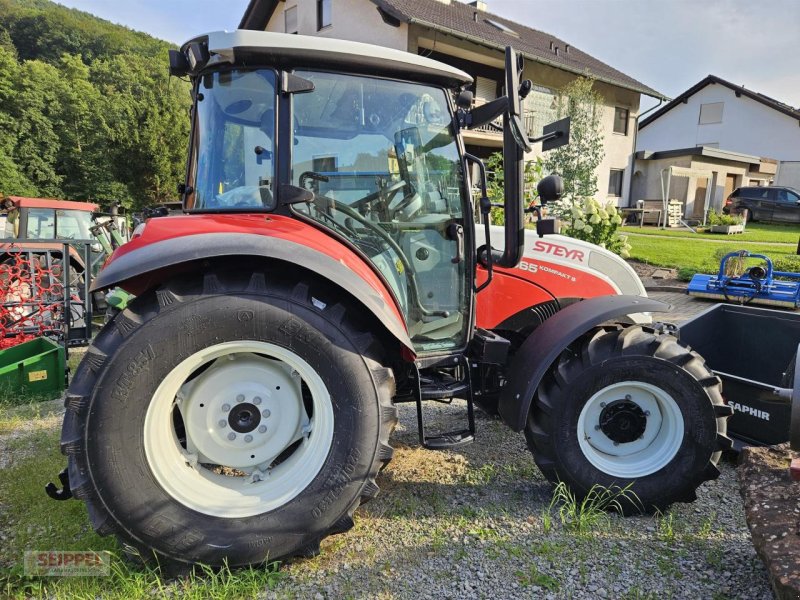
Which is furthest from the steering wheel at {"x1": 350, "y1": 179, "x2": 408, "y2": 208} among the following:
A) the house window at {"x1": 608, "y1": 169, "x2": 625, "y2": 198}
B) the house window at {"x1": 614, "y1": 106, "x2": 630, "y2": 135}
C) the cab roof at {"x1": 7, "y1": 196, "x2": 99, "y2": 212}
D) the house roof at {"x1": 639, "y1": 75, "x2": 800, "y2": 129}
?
the house roof at {"x1": 639, "y1": 75, "x2": 800, "y2": 129}

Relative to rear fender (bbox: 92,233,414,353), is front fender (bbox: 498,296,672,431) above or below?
below

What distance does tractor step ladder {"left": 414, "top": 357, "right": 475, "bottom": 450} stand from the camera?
259 cm

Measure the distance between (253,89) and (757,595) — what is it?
307 centimetres

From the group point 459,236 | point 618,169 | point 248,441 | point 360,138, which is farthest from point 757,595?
point 618,169

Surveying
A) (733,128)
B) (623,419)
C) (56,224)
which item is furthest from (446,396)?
(733,128)

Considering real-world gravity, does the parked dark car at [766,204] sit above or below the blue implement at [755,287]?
above

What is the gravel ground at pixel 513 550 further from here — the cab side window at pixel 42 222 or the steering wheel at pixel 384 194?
the cab side window at pixel 42 222

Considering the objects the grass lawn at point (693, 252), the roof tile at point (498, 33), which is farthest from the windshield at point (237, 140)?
the roof tile at point (498, 33)

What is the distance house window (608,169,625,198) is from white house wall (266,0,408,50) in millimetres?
12270

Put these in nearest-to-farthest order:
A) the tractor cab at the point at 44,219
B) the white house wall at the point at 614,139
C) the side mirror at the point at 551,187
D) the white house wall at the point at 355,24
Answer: the side mirror at the point at 551,187, the tractor cab at the point at 44,219, the white house wall at the point at 355,24, the white house wall at the point at 614,139

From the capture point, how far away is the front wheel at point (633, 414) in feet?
8.71

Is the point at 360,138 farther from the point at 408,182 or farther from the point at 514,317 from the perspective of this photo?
the point at 514,317

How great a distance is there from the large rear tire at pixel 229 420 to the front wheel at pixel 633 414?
3.14 feet
